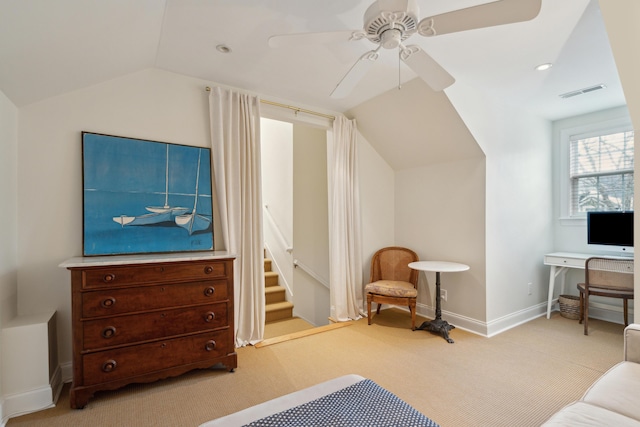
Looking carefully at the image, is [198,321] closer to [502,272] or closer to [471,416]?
[471,416]

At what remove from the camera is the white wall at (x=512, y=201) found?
333 cm

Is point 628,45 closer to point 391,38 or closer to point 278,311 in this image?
point 391,38

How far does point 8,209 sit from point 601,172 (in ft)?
20.0

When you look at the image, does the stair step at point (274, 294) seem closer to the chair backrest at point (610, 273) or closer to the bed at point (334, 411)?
the bed at point (334, 411)

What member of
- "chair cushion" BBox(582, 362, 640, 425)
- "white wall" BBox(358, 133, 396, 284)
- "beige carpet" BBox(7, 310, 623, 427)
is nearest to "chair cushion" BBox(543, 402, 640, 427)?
"chair cushion" BBox(582, 362, 640, 425)

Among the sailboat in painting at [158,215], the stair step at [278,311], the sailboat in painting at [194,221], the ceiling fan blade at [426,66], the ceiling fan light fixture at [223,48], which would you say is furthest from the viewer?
the stair step at [278,311]

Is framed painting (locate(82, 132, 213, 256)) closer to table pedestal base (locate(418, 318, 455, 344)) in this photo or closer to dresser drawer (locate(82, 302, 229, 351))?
dresser drawer (locate(82, 302, 229, 351))

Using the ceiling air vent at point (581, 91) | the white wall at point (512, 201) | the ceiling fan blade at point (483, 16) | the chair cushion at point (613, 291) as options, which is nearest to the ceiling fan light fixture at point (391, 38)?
the ceiling fan blade at point (483, 16)

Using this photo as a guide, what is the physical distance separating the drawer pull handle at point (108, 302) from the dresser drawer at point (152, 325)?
0.09 metres

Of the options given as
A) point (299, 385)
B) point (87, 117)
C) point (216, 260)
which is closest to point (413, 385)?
point (299, 385)

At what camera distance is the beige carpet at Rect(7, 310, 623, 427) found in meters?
1.97

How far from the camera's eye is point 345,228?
12.6 ft

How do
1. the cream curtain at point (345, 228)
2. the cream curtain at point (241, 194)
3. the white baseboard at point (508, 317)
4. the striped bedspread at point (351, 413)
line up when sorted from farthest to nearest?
the cream curtain at point (345, 228), the white baseboard at point (508, 317), the cream curtain at point (241, 194), the striped bedspread at point (351, 413)

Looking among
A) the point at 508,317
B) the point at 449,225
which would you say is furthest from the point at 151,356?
the point at 508,317
